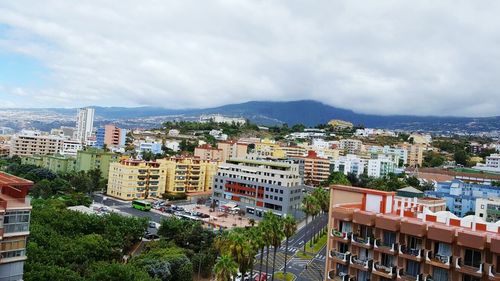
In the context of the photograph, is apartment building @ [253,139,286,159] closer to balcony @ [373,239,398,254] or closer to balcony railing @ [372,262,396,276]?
balcony @ [373,239,398,254]

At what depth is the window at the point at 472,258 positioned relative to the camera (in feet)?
104

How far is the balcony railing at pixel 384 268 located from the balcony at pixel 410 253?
1.41 metres

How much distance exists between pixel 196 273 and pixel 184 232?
29.9 ft

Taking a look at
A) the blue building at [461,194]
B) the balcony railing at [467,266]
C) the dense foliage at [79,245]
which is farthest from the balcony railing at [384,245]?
the blue building at [461,194]

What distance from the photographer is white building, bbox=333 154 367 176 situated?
158500 millimetres

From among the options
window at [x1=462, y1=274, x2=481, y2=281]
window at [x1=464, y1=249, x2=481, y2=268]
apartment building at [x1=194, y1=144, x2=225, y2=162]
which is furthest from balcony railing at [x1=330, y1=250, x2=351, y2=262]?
apartment building at [x1=194, y1=144, x2=225, y2=162]

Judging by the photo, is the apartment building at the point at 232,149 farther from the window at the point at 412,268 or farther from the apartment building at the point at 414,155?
the window at the point at 412,268

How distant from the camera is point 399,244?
116 feet

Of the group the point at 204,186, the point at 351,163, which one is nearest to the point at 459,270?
the point at 204,186

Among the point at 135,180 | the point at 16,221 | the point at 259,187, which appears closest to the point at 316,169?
the point at 259,187

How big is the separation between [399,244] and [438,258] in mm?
2983

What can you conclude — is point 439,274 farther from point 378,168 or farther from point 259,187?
point 378,168

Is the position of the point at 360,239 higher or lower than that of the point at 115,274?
higher

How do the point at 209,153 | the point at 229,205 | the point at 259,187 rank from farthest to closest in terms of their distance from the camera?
1. the point at 209,153
2. the point at 229,205
3. the point at 259,187
